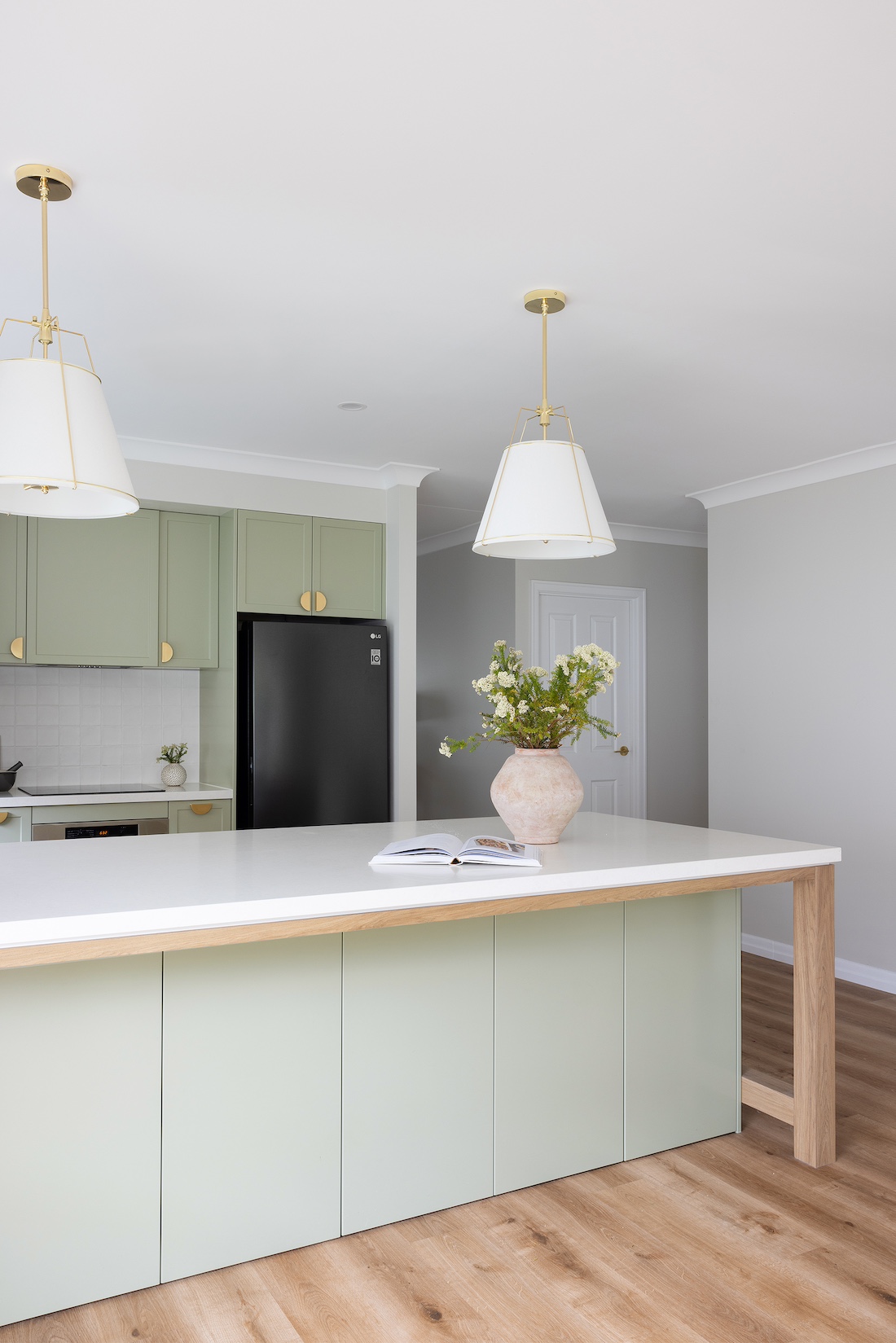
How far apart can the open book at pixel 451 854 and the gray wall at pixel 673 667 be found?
4182mm

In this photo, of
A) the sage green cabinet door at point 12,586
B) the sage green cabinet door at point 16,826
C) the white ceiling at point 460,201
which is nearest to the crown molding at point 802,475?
the white ceiling at point 460,201

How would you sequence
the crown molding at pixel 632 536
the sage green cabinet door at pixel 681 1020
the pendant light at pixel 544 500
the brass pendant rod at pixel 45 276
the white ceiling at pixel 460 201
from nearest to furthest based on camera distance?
the white ceiling at pixel 460 201
the brass pendant rod at pixel 45 276
the pendant light at pixel 544 500
the sage green cabinet door at pixel 681 1020
the crown molding at pixel 632 536

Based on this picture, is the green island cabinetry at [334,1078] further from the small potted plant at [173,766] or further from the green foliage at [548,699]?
the small potted plant at [173,766]

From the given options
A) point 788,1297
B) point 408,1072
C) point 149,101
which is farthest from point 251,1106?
point 149,101

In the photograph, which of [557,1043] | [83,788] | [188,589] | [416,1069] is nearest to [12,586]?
[188,589]

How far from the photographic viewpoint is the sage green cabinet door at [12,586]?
13.4 ft

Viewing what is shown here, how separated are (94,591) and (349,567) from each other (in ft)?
3.71

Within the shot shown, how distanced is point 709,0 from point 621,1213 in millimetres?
2528

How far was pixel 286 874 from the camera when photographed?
215 centimetres

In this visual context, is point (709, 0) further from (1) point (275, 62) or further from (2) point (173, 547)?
(2) point (173, 547)

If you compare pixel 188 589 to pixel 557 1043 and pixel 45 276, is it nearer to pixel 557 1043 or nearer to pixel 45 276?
pixel 45 276

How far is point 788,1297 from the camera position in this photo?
81.3 inches

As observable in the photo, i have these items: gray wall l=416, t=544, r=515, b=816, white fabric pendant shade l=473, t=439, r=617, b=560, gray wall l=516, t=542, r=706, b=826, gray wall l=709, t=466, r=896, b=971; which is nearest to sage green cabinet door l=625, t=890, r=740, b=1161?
white fabric pendant shade l=473, t=439, r=617, b=560

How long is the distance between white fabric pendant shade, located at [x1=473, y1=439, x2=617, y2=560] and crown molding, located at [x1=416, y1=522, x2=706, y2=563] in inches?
146
